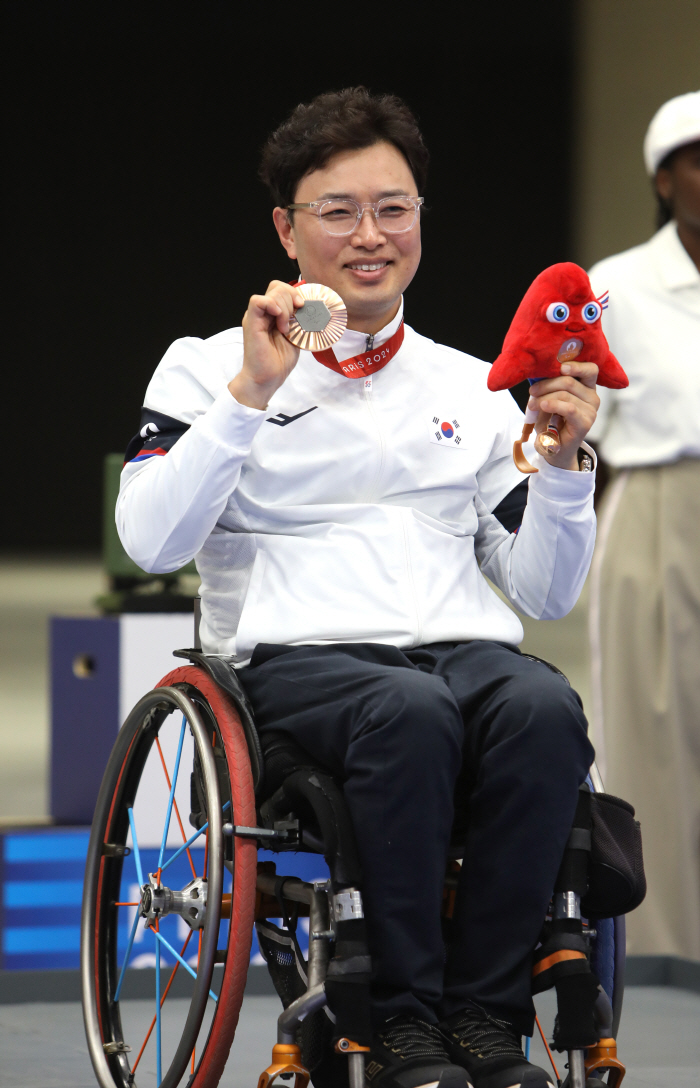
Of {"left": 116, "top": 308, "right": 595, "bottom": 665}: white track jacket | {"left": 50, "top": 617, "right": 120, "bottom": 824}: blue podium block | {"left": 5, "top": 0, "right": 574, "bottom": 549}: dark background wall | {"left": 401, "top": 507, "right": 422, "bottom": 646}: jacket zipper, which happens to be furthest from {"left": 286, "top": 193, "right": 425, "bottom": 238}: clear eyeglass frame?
{"left": 5, "top": 0, "right": 574, "bottom": 549}: dark background wall

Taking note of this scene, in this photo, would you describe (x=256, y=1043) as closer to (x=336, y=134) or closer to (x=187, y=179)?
(x=336, y=134)

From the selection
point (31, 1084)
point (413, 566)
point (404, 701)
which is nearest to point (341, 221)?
point (413, 566)

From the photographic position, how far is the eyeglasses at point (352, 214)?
165 centimetres

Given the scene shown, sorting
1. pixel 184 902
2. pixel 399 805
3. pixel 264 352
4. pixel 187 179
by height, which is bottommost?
pixel 184 902

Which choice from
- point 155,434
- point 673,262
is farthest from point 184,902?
point 673,262

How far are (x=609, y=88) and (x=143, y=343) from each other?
4265 mm

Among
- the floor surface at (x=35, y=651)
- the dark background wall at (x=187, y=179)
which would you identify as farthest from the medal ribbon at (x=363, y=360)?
the dark background wall at (x=187, y=179)

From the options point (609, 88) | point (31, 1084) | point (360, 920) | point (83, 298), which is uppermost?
point (609, 88)

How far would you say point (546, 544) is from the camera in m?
1.64

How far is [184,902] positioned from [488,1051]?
1.12 feet

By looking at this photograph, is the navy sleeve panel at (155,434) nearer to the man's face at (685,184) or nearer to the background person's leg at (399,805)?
the background person's leg at (399,805)

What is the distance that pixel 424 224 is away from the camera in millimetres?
11930

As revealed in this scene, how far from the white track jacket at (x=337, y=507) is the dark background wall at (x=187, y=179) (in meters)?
9.63

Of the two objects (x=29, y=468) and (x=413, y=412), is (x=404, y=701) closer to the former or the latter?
(x=413, y=412)
